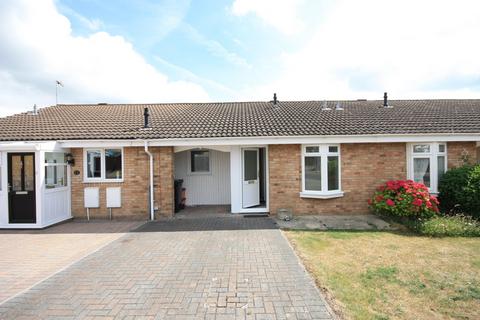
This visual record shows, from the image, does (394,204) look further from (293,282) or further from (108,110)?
(108,110)

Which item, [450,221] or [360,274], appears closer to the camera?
[360,274]

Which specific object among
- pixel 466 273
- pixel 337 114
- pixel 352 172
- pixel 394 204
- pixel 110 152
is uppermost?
pixel 337 114

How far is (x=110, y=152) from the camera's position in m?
10.1

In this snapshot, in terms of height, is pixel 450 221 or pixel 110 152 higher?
pixel 110 152

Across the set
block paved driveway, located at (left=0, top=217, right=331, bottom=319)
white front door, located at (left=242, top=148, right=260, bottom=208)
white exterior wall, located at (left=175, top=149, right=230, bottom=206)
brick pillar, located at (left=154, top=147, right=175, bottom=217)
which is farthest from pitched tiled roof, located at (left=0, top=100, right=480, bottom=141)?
block paved driveway, located at (left=0, top=217, right=331, bottom=319)

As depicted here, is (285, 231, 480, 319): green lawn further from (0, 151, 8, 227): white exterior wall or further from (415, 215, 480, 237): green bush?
(0, 151, 8, 227): white exterior wall

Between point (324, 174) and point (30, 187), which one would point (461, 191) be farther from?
point (30, 187)

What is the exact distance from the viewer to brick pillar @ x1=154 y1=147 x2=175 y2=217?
32.6 feet

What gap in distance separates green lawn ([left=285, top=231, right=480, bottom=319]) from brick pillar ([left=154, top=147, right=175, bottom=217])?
183 inches

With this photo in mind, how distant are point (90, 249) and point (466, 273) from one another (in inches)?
304

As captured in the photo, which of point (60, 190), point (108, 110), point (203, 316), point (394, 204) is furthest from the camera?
point (108, 110)

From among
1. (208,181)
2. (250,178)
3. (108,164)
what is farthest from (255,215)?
(108,164)

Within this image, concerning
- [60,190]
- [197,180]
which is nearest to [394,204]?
[197,180]

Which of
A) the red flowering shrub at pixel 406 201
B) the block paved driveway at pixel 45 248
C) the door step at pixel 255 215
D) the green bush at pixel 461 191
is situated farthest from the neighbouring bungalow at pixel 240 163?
the red flowering shrub at pixel 406 201
